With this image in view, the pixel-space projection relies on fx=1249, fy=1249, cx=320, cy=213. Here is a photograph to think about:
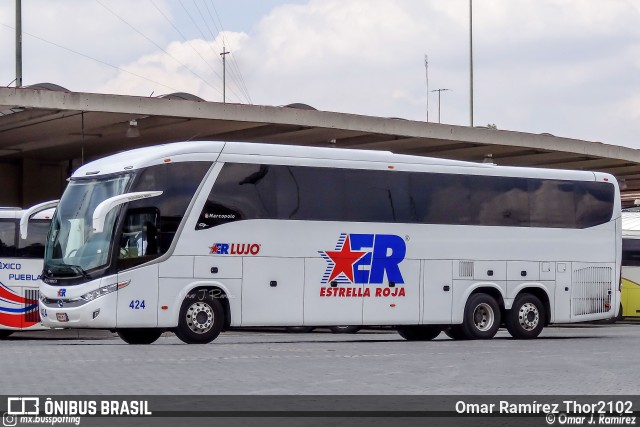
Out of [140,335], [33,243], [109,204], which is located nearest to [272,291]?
[140,335]

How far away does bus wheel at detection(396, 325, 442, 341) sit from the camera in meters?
24.9

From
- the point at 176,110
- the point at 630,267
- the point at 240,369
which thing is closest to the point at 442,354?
the point at 240,369

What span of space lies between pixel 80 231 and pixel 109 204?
122 centimetres

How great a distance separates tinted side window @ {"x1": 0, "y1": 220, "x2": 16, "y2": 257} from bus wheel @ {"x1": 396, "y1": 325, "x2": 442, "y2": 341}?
882cm

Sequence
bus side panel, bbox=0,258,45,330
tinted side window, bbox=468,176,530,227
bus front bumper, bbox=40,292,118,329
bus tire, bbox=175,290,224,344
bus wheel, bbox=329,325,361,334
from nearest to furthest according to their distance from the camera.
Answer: bus front bumper, bbox=40,292,118,329 → bus tire, bbox=175,290,224,344 → tinted side window, bbox=468,176,530,227 → bus side panel, bbox=0,258,45,330 → bus wheel, bbox=329,325,361,334

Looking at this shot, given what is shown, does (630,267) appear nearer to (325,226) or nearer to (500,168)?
(500,168)

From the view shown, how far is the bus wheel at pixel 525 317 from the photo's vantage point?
2453 centimetres

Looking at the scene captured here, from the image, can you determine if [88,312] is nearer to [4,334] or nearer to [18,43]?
[4,334]

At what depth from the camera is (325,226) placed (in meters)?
22.3

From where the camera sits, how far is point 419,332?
82.6 ft

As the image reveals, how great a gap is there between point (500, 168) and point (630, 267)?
1574 cm

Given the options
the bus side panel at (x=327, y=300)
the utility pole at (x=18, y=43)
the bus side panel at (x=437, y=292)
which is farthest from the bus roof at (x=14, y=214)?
the utility pole at (x=18, y=43)

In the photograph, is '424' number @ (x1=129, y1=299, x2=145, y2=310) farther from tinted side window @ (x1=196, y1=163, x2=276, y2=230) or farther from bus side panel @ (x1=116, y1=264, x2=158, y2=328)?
tinted side window @ (x1=196, y1=163, x2=276, y2=230)

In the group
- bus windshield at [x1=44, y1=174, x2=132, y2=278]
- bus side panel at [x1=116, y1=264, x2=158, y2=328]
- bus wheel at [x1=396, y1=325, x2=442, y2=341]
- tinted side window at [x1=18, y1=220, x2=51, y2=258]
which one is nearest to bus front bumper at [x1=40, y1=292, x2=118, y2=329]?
bus side panel at [x1=116, y1=264, x2=158, y2=328]
